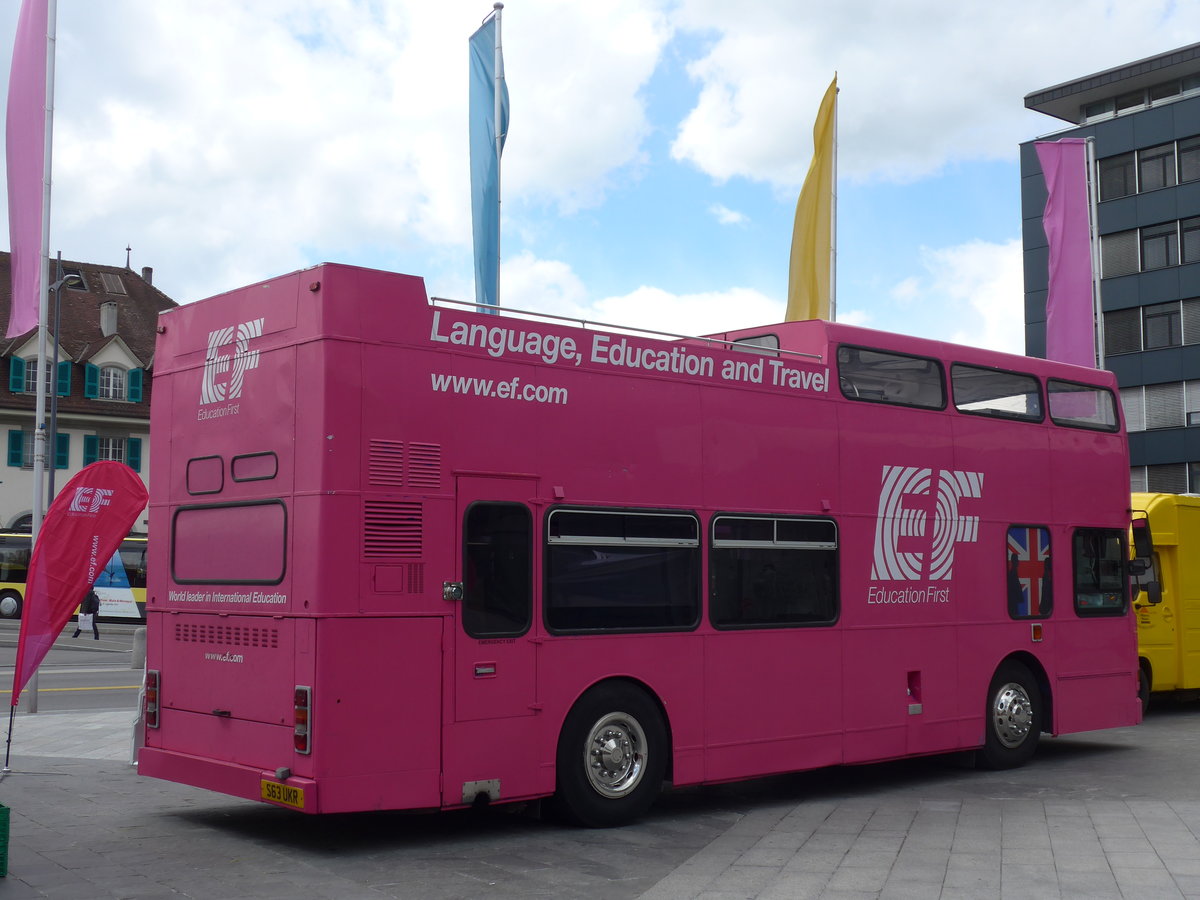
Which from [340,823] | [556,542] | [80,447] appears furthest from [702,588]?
[80,447]

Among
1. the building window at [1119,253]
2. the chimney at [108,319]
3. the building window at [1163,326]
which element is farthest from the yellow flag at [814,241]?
the chimney at [108,319]

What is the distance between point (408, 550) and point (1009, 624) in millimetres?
6809

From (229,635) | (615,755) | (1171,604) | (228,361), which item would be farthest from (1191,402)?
(229,635)

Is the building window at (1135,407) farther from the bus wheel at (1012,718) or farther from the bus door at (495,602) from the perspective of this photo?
the bus door at (495,602)

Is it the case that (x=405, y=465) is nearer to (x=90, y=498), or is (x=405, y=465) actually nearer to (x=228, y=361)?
(x=228, y=361)

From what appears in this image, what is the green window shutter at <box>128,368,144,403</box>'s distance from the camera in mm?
59375

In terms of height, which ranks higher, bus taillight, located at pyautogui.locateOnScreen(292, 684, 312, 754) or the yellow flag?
the yellow flag

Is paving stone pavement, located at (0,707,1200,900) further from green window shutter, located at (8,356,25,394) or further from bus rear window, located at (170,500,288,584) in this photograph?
green window shutter, located at (8,356,25,394)

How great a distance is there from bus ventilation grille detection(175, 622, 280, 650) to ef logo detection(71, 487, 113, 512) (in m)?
1.74

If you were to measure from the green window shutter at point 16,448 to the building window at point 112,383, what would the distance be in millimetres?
3989

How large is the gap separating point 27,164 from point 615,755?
12340 mm

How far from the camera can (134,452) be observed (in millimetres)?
59062

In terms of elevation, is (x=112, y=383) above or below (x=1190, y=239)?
below

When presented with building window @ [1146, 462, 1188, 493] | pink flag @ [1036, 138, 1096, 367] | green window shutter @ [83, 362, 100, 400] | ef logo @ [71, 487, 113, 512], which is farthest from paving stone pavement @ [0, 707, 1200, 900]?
green window shutter @ [83, 362, 100, 400]
